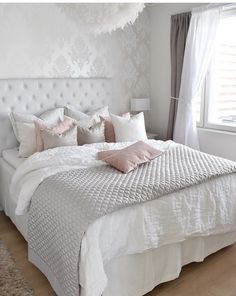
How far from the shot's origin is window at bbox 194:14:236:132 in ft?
11.8

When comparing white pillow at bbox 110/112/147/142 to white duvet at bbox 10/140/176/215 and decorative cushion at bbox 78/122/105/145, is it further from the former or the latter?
white duvet at bbox 10/140/176/215

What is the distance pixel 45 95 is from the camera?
360 cm

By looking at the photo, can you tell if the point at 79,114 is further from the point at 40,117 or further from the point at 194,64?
the point at 194,64

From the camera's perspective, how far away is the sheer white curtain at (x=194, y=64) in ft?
11.7

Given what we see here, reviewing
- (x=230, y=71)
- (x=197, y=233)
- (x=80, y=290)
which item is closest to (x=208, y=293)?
(x=197, y=233)

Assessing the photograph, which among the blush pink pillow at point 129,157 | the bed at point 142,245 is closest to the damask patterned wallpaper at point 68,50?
the bed at point 142,245

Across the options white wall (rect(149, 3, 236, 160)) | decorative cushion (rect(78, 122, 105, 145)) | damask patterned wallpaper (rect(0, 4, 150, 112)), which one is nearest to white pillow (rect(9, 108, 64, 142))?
decorative cushion (rect(78, 122, 105, 145))

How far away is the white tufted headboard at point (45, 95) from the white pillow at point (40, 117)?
11 centimetres

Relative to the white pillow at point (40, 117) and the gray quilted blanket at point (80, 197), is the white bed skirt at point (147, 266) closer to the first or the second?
the gray quilted blanket at point (80, 197)

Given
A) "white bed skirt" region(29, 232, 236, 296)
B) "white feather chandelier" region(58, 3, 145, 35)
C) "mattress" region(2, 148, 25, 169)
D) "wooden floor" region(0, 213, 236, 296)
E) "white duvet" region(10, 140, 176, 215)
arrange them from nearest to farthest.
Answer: "white feather chandelier" region(58, 3, 145, 35) → "white bed skirt" region(29, 232, 236, 296) → "wooden floor" region(0, 213, 236, 296) → "white duvet" region(10, 140, 176, 215) → "mattress" region(2, 148, 25, 169)

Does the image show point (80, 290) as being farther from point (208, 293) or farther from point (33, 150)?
point (33, 150)

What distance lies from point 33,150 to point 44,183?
3.09 feet

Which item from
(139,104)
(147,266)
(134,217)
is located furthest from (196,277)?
(139,104)

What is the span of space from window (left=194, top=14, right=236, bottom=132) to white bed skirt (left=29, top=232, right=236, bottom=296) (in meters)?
1.79
